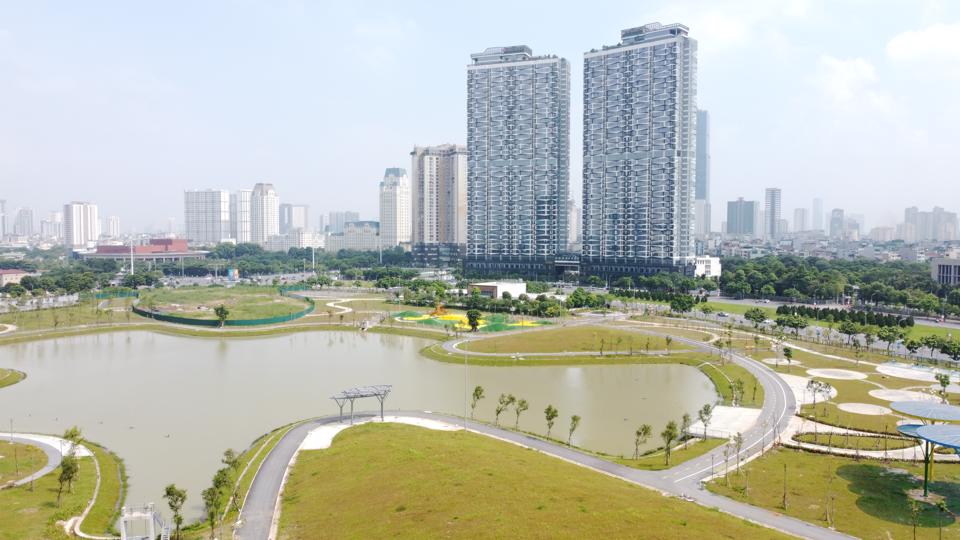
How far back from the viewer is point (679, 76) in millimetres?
89562

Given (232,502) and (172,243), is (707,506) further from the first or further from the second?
(172,243)

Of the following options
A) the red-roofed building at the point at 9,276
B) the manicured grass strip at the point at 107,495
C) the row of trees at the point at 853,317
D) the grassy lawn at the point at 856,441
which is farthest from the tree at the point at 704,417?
the red-roofed building at the point at 9,276

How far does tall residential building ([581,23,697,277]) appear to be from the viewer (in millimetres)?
90750

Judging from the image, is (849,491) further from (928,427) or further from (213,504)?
(213,504)

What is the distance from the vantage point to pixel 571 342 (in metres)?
51.2

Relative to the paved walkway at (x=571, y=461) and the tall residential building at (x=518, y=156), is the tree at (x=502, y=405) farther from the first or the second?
the tall residential building at (x=518, y=156)

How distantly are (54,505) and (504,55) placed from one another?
9809 centimetres

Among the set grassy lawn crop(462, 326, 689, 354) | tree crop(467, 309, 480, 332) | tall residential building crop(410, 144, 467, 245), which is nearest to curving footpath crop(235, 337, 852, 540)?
grassy lawn crop(462, 326, 689, 354)

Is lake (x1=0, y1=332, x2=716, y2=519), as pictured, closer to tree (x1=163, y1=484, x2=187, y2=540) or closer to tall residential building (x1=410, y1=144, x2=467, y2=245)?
tree (x1=163, y1=484, x2=187, y2=540)

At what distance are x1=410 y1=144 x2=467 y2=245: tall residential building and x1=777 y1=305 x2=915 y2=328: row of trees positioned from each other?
7901 centimetres

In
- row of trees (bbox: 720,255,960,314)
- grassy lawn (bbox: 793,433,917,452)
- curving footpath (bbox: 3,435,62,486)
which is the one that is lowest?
curving footpath (bbox: 3,435,62,486)

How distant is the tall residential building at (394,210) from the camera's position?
174625mm

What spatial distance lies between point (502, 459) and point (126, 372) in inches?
1261

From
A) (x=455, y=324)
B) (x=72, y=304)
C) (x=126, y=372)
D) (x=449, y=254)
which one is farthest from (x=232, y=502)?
(x=449, y=254)
